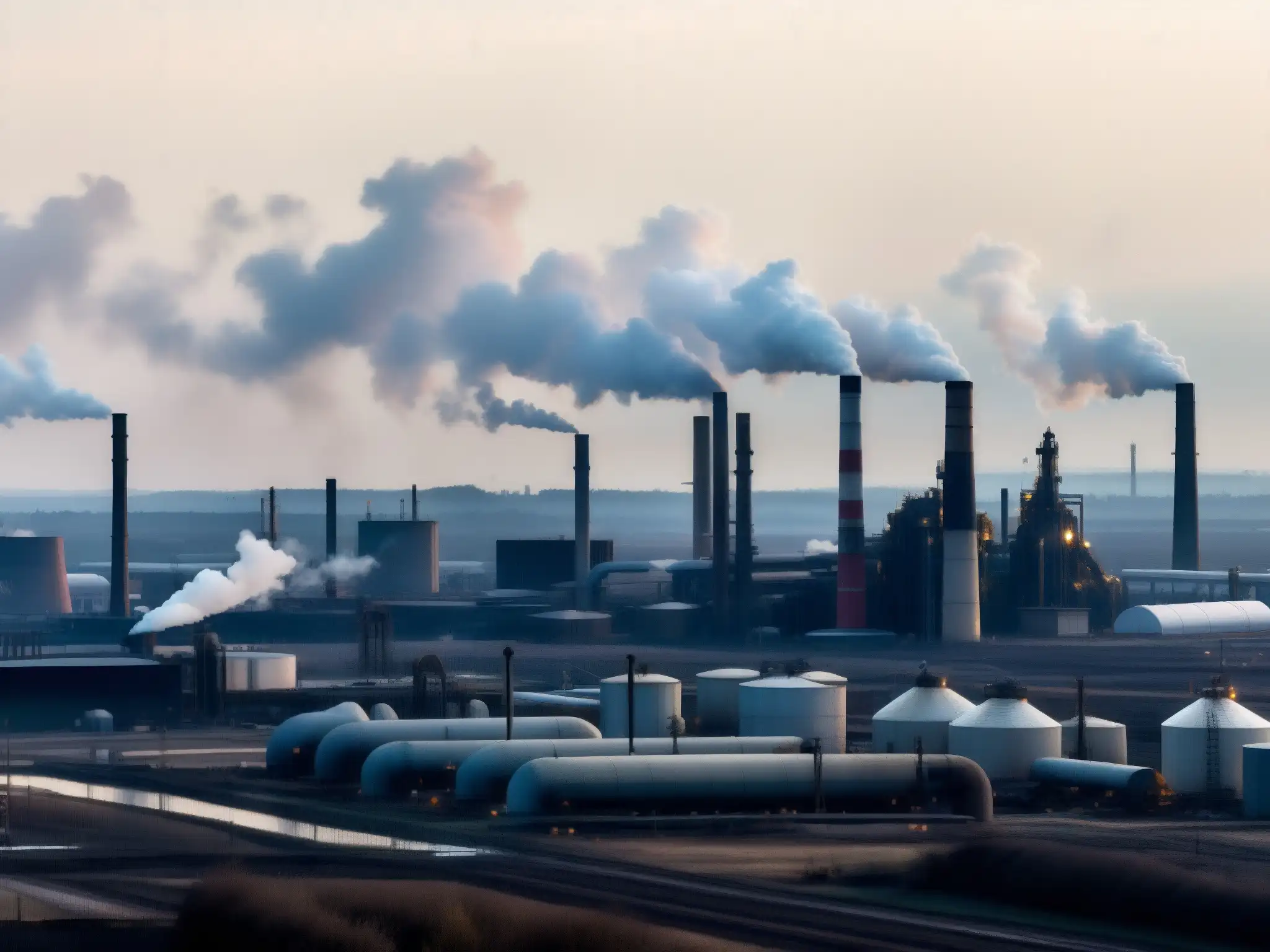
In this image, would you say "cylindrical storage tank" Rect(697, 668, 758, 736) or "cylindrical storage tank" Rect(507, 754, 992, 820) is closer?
"cylindrical storage tank" Rect(507, 754, 992, 820)

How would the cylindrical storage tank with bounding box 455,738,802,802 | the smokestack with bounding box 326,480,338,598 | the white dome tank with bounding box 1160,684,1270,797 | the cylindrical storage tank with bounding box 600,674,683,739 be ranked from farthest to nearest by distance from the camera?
1. the smokestack with bounding box 326,480,338,598
2. the cylindrical storage tank with bounding box 600,674,683,739
3. the white dome tank with bounding box 1160,684,1270,797
4. the cylindrical storage tank with bounding box 455,738,802,802

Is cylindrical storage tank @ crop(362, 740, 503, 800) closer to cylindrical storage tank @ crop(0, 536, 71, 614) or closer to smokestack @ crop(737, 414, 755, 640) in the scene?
smokestack @ crop(737, 414, 755, 640)

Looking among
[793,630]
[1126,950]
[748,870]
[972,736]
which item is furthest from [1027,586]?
[1126,950]

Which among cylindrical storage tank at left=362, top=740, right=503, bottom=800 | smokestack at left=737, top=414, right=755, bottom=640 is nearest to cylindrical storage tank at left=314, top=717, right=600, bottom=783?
cylindrical storage tank at left=362, top=740, right=503, bottom=800

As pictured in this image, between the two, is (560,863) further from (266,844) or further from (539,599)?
(539,599)

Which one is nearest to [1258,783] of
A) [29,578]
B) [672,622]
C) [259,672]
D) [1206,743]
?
[1206,743]

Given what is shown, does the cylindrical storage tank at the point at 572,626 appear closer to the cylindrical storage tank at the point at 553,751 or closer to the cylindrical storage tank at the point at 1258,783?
the cylindrical storage tank at the point at 553,751
